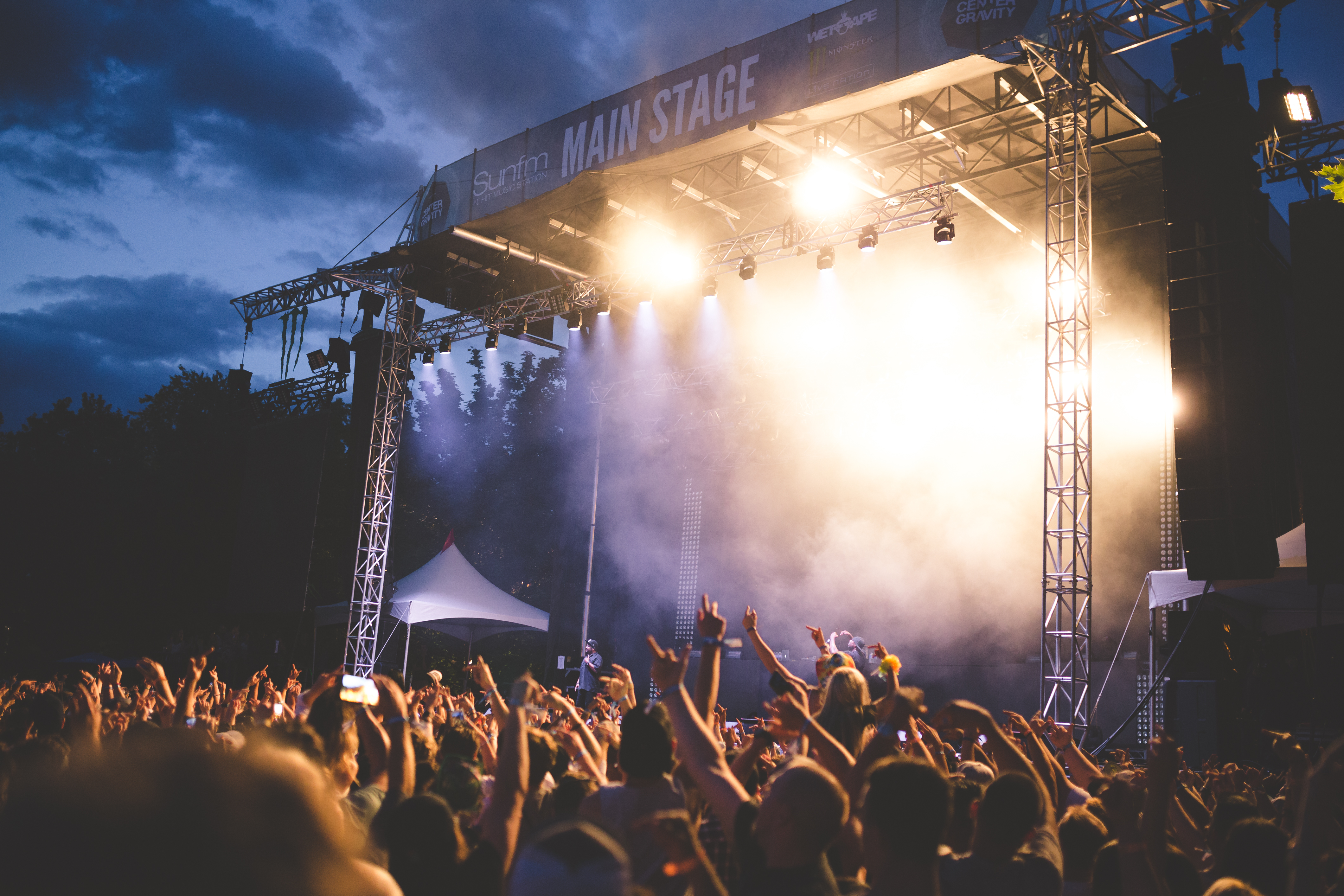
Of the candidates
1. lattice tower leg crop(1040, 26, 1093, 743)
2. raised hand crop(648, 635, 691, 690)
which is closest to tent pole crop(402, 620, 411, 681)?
lattice tower leg crop(1040, 26, 1093, 743)

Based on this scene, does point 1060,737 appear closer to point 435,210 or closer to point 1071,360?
point 1071,360

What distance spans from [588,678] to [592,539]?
374 centimetres

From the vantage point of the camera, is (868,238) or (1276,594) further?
(868,238)

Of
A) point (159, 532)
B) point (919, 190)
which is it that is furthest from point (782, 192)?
point (159, 532)

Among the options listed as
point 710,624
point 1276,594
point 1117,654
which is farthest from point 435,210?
point 710,624

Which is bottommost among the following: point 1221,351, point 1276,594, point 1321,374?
point 1276,594

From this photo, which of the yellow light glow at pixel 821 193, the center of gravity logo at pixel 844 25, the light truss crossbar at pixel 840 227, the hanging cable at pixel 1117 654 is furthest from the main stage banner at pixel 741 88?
the hanging cable at pixel 1117 654

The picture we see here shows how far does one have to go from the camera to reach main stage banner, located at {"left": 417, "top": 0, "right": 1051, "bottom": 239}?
10.4 m

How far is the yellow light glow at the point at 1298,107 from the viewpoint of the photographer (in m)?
11.4

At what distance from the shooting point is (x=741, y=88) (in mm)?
12094

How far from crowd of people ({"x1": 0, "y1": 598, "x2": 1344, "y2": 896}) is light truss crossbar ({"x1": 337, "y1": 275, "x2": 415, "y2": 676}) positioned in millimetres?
12018

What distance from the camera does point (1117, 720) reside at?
43.5 feet

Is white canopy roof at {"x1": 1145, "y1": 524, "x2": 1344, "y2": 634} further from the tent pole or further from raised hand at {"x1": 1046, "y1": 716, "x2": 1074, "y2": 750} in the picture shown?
the tent pole

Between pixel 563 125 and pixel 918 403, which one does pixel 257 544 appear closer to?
pixel 563 125
